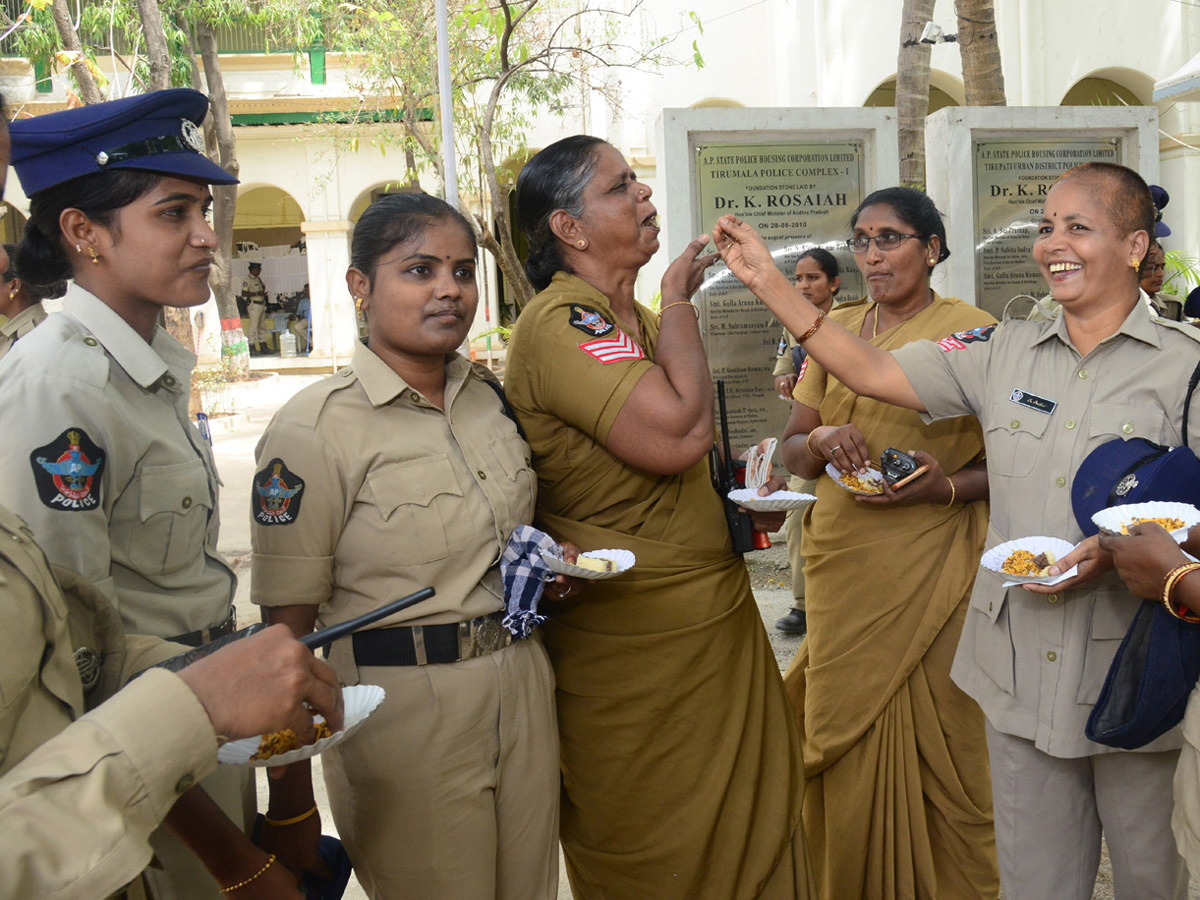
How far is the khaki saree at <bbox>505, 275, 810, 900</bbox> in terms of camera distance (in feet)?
7.67

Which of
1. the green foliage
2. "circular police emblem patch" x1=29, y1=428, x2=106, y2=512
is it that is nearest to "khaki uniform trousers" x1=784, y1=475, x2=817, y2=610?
"circular police emblem patch" x1=29, y1=428, x2=106, y2=512

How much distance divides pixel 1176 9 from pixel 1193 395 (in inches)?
492

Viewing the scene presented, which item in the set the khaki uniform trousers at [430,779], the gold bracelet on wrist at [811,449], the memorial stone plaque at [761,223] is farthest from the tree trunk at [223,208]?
the khaki uniform trousers at [430,779]

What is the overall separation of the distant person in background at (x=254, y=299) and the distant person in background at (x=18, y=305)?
20173 millimetres

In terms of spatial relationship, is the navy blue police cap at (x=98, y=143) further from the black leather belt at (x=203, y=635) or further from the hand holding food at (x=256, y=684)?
the hand holding food at (x=256, y=684)

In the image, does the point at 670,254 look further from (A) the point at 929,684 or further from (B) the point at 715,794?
(B) the point at 715,794

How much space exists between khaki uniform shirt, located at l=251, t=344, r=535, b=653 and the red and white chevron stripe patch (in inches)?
13.9

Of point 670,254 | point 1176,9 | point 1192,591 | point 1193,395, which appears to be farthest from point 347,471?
point 1176,9

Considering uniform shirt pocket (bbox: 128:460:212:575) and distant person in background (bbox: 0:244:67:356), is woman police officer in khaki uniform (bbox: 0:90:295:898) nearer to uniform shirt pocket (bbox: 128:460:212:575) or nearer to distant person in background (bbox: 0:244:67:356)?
uniform shirt pocket (bbox: 128:460:212:575)

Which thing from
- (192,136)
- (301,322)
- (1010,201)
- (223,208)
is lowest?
(192,136)

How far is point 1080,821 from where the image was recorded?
89.3 inches

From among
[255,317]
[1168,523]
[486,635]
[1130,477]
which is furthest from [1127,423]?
[255,317]

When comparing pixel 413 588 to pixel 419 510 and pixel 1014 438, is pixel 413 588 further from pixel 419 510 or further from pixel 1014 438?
pixel 1014 438

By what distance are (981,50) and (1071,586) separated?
199 inches
